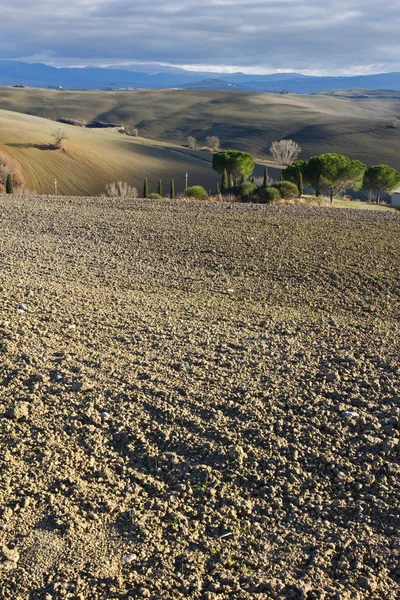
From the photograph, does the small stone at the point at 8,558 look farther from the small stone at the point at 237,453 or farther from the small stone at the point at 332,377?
the small stone at the point at 332,377

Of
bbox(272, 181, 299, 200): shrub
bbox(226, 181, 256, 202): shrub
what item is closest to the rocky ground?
bbox(226, 181, 256, 202): shrub

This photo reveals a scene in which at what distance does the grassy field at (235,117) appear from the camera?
98125 mm

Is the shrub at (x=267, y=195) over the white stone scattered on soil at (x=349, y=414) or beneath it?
over

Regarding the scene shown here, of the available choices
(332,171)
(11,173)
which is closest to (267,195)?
(332,171)

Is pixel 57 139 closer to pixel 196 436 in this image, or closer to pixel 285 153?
pixel 285 153

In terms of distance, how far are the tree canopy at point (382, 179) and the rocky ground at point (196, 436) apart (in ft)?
130

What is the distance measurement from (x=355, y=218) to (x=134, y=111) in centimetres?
13438

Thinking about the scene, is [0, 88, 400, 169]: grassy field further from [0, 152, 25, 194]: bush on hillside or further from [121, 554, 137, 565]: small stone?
[121, 554, 137, 565]: small stone

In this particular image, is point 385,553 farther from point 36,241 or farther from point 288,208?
point 288,208

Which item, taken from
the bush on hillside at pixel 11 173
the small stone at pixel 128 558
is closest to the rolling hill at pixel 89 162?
the bush on hillside at pixel 11 173

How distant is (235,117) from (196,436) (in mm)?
129729

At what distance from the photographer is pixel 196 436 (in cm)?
473

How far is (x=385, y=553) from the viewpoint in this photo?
368cm

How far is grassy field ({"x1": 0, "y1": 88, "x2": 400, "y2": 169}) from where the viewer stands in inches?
3863
